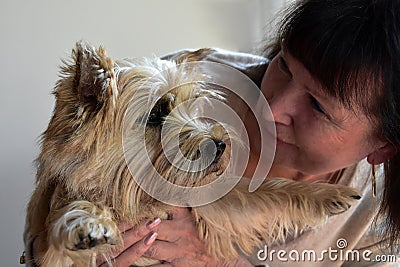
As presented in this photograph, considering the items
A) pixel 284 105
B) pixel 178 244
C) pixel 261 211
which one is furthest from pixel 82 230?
pixel 284 105

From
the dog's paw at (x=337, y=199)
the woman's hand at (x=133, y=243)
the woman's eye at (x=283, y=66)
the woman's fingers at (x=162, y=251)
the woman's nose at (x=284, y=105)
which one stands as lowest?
the woman's fingers at (x=162, y=251)

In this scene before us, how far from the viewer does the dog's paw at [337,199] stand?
1.15m

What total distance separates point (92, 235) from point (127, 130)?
0.76 ft

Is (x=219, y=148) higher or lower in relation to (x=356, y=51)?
lower

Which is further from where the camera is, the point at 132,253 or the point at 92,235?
the point at 132,253

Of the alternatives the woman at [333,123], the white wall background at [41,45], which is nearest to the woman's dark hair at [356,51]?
the woman at [333,123]

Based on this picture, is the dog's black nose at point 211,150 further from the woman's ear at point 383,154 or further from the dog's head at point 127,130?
the woman's ear at point 383,154

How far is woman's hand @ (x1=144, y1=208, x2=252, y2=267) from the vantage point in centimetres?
115

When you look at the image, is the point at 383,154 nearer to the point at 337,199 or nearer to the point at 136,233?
the point at 337,199

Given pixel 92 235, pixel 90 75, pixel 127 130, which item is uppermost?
pixel 90 75

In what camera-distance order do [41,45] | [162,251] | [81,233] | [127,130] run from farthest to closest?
[41,45]
[162,251]
[127,130]
[81,233]

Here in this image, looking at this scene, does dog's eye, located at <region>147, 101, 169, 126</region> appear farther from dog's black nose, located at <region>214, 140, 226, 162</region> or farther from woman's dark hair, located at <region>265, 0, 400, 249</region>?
woman's dark hair, located at <region>265, 0, 400, 249</region>

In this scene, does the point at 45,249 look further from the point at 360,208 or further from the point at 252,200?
the point at 360,208

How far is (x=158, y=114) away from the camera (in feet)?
3.53
